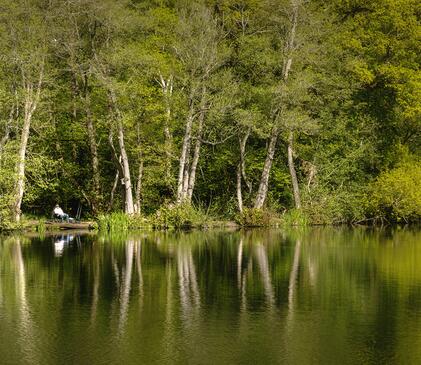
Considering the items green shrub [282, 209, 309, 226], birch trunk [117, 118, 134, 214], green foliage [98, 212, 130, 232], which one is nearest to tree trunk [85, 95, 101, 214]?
birch trunk [117, 118, 134, 214]

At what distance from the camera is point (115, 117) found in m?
43.8

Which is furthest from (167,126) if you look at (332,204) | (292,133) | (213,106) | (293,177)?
(332,204)

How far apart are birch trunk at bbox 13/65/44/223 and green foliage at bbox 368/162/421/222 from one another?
2051 centimetres

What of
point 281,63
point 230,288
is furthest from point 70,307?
point 281,63

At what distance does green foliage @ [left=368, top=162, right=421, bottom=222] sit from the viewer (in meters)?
48.2

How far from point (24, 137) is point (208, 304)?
24.5 meters

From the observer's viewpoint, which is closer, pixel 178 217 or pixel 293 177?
pixel 178 217

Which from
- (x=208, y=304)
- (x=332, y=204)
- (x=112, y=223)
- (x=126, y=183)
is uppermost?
(x=126, y=183)

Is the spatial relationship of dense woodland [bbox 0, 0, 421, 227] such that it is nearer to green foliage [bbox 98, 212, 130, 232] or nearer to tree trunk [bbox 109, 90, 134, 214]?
tree trunk [bbox 109, 90, 134, 214]

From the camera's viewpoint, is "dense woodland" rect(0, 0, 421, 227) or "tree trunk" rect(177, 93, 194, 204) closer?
"dense woodland" rect(0, 0, 421, 227)

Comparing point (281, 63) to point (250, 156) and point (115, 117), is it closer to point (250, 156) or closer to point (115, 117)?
point (250, 156)

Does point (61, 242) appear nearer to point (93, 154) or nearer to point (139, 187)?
point (139, 187)

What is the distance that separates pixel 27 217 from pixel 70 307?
90.2 feet

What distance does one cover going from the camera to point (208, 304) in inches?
748
